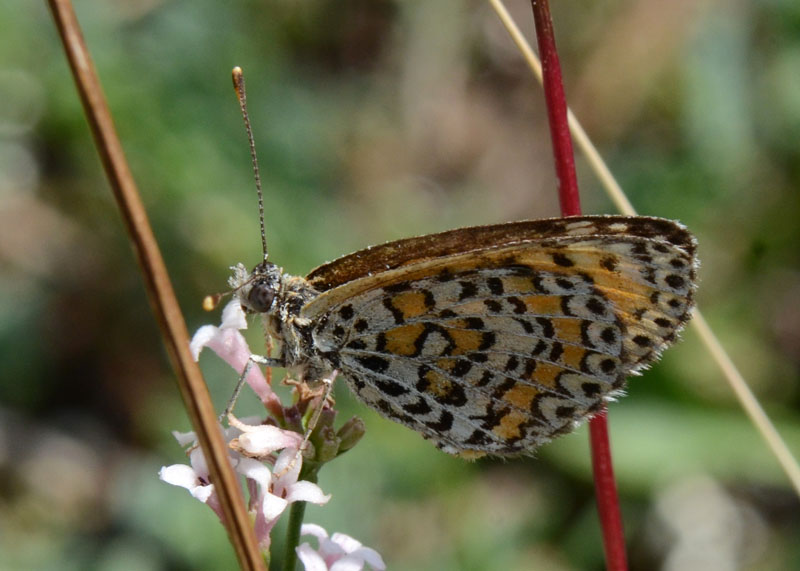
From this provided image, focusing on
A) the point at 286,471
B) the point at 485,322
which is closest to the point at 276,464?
the point at 286,471

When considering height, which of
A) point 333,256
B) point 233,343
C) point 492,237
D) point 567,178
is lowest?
point 567,178

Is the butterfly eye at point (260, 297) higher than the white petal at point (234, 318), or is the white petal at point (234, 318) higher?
the butterfly eye at point (260, 297)

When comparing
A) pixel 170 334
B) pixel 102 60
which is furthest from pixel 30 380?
pixel 170 334

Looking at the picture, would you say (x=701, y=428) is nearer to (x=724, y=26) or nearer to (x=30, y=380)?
(x=724, y=26)

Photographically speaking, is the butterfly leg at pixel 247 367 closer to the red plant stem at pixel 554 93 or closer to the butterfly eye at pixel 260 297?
the butterfly eye at pixel 260 297

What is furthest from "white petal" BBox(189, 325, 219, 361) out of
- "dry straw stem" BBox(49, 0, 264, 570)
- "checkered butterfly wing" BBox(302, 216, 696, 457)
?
"dry straw stem" BBox(49, 0, 264, 570)

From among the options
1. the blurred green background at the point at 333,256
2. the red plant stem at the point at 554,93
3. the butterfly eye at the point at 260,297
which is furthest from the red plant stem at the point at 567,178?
the blurred green background at the point at 333,256

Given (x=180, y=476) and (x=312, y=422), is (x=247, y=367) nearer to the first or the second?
(x=312, y=422)

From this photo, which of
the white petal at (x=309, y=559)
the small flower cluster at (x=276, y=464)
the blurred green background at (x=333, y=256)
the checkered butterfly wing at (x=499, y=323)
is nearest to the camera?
the white petal at (x=309, y=559)
